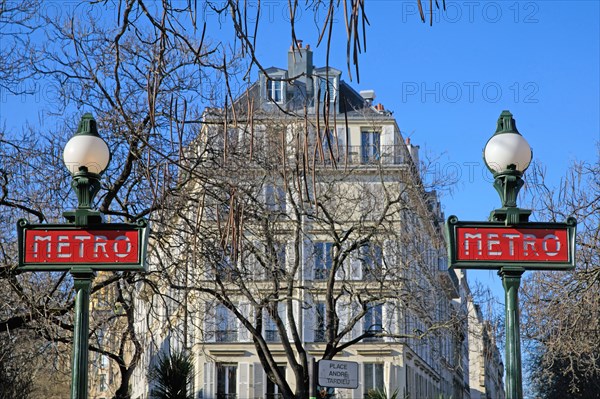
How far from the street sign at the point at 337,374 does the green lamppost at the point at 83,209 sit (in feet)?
20.1

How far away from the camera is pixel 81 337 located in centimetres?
848

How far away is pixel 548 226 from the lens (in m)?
8.52

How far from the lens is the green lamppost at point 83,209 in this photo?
330 inches

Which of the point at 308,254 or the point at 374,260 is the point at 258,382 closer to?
the point at 308,254

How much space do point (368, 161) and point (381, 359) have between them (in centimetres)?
2097

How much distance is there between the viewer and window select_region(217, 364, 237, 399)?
47.0 m

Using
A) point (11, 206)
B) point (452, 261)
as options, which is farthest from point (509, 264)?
point (11, 206)

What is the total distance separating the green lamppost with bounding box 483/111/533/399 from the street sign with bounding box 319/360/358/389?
18.3 ft

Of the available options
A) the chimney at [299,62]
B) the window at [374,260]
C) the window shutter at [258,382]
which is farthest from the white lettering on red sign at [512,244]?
the window shutter at [258,382]

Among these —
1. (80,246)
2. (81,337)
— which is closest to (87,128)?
(80,246)

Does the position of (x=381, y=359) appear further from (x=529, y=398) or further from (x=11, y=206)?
(x=11, y=206)

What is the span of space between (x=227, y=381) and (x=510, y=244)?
39.8m

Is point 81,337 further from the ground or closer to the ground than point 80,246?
closer to the ground

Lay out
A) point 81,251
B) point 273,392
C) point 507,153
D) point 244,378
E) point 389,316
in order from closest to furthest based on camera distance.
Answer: point 81,251 → point 507,153 → point 389,316 → point 273,392 → point 244,378
